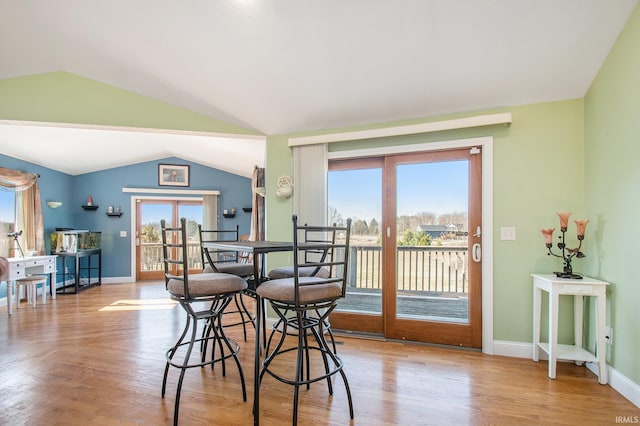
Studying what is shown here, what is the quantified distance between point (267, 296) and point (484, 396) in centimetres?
163

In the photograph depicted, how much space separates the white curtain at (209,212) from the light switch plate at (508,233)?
5696 millimetres

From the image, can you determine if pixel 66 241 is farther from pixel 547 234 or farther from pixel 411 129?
pixel 547 234

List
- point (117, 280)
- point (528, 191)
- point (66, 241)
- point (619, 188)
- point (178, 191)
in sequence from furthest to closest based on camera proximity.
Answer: point (178, 191) < point (117, 280) < point (66, 241) < point (528, 191) < point (619, 188)

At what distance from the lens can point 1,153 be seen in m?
4.61

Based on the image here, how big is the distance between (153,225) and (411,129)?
618 cm

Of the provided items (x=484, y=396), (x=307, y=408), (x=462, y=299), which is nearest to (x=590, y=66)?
(x=462, y=299)

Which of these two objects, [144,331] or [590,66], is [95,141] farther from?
[590,66]

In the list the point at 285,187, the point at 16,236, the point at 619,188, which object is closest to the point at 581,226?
the point at 619,188

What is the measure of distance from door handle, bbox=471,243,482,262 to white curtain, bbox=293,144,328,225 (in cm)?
147

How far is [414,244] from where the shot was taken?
307cm

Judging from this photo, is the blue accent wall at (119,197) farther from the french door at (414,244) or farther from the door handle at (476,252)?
the door handle at (476,252)

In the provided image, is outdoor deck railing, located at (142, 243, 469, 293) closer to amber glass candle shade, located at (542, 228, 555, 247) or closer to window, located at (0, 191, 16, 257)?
amber glass candle shade, located at (542, 228, 555, 247)

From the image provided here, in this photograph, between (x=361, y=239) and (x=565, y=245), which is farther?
(x=361, y=239)

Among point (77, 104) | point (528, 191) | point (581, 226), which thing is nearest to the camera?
point (581, 226)
